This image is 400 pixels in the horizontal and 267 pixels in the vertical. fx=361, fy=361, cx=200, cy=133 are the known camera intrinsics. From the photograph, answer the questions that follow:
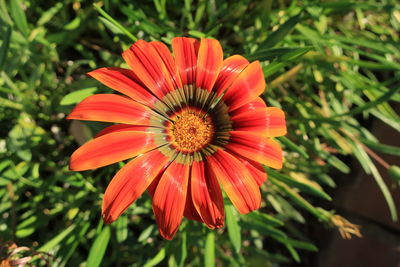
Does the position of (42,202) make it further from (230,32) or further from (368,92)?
(368,92)

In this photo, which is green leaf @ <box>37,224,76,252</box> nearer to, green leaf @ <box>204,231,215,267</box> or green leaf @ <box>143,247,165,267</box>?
green leaf @ <box>143,247,165,267</box>

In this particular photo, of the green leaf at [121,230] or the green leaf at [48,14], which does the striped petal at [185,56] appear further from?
the green leaf at [48,14]

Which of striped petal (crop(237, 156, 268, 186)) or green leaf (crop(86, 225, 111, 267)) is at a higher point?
striped petal (crop(237, 156, 268, 186))

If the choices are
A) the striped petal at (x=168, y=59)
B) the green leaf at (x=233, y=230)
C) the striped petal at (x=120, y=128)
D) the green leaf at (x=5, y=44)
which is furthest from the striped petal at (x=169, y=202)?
the green leaf at (x=5, y=44)

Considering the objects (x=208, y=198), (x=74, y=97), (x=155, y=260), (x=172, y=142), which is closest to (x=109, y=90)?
(x=74, y=97)

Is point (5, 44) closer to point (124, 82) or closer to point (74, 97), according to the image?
point (74, 97)

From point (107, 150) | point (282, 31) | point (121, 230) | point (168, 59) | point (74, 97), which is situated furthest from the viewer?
point (121, 230)

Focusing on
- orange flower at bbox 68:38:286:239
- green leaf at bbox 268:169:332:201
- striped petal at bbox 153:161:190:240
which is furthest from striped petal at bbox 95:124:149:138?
green leaf at bbox 268:169:332:201
